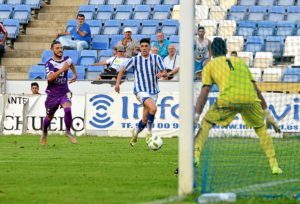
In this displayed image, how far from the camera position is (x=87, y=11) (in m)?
31.0

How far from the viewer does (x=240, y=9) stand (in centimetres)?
2948

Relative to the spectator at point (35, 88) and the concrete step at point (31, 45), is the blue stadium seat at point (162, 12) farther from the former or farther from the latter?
the spectator at point (35, 88)

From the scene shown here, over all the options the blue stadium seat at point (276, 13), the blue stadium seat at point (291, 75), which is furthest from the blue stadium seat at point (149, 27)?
the blue stadium seat at point (291, 75)

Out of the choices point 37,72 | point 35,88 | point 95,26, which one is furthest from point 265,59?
point 95,26

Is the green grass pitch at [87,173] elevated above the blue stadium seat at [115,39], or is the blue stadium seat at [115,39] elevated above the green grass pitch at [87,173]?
the blue stadium seat at [115,39]

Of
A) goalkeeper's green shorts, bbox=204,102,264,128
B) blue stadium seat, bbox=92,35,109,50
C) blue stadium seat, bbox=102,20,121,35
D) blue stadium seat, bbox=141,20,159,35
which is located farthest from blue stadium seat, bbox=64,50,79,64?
goalkeeper's green shorts, bbox=204,102,264,128

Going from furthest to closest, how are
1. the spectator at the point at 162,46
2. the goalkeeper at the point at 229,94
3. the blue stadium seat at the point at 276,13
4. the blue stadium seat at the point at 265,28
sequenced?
1. the blue stadium seat at the point at 276,13
2. the spectator at the point at 162,46
3. the blue stadium seat at the point at 265,28
4. the goalkeeper at the point at 229,94

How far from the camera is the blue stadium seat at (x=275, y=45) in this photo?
A: 1797cm

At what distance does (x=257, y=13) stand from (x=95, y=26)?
5102 millimetres

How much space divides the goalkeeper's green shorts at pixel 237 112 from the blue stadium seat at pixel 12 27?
59.2 feet

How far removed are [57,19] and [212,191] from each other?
21.8 m

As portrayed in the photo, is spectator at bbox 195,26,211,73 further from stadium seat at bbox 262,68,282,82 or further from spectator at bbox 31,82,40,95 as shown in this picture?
spectator at bbox 31,82,40,95

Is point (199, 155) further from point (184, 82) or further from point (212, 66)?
point (184, 82)

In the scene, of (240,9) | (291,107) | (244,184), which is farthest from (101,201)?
(240,9)
